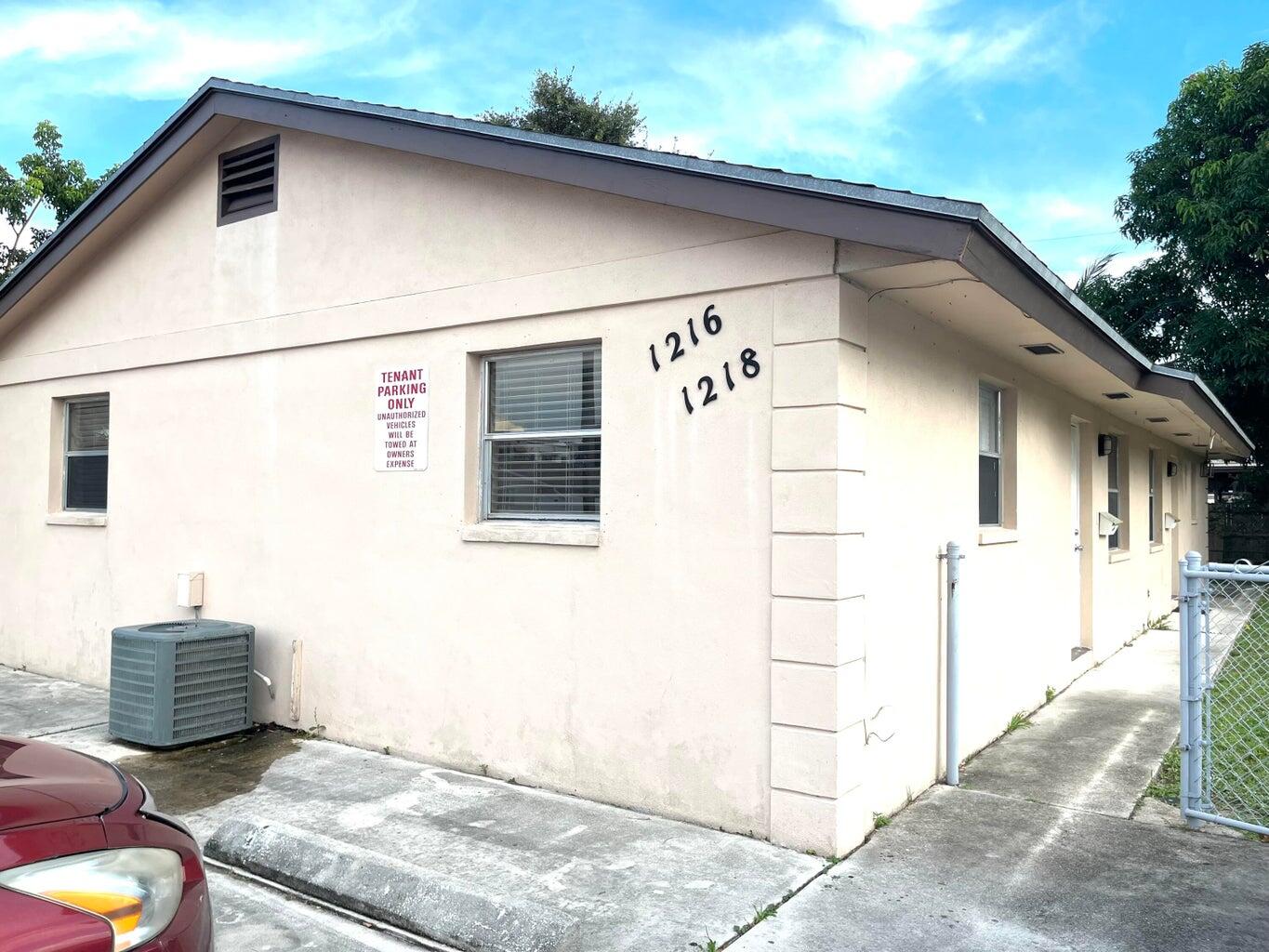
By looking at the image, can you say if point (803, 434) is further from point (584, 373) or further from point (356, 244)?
point (356, 244)

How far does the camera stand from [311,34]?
35.0 feet

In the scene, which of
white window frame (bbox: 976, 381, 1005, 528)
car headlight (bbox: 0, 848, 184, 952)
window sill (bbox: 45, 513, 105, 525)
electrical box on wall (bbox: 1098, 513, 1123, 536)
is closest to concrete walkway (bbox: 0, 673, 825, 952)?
car headlight (bbox: 0, 848, 184, 952)

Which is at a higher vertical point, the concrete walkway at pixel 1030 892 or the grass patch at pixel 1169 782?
the grass patch at pixel 1169 782

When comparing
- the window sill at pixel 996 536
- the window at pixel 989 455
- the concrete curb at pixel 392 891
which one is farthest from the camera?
the window at pixel 989 455

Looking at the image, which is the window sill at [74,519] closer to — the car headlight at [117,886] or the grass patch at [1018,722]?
the car headlight at [117,886]

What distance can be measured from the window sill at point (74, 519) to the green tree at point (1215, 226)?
59.0 ft

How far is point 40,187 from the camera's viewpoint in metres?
14.5

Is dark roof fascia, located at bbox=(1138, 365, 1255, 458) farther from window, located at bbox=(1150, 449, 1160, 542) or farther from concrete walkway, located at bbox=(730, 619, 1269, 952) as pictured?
concrete walkway, located at bbox=(730, 619, 1269, 952)

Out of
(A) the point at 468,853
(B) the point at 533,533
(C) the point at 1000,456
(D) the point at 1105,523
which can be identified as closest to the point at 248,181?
(B) the point at 533,533

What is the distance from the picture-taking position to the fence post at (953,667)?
18.9 feet

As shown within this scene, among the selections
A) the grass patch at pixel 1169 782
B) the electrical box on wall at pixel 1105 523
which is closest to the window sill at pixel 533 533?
the grass patch at pixel 1169 782

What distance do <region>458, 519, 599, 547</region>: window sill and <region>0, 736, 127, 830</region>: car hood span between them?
2.85 metres

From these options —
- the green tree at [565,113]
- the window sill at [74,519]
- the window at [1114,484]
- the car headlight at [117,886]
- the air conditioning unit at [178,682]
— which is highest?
the green tree at [565,113]

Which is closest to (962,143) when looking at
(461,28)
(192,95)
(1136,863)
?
(461,28)
